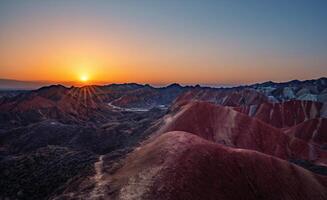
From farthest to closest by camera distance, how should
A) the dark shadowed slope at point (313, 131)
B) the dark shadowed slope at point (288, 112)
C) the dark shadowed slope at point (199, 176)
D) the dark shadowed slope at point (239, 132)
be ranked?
the dark shadowed slope at point (288, 112), the dark shadowed slope at point (313, 131), the dark shadowed slope at point (239, 132), the dark shadowed slope at point (199, 176)

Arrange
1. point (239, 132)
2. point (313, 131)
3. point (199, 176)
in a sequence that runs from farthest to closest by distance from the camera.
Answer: point (313, 131)
point (239, 132)
point (199, 176)

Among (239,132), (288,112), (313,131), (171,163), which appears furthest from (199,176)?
(288,112)

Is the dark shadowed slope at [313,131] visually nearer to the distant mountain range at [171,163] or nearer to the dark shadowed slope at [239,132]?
the dark shadowed slope at [239,132]

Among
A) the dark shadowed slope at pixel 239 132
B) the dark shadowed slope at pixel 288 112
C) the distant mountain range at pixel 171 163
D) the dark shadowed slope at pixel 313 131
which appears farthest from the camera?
the dark shadowed slope at pixel 288 112

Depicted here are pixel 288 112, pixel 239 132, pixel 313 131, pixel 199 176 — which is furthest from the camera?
pixel 288 112

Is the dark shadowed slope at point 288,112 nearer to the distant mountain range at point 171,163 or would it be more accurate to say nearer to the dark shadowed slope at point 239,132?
the dark shadowed slope at point 239,132

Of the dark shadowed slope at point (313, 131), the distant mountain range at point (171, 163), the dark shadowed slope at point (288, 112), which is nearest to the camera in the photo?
the distant mountain range at point (171, 163)

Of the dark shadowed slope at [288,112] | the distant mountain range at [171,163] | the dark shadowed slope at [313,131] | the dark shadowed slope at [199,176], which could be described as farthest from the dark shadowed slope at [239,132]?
the dark shadowed slope at [288,112]

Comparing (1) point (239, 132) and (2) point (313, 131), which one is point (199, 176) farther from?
(2) point (313, 131)

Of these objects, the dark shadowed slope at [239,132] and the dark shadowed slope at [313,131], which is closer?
the dark shadowed slope at [239,132]

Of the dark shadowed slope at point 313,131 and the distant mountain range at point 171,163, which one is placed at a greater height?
the distant mountain range at point 171,163
